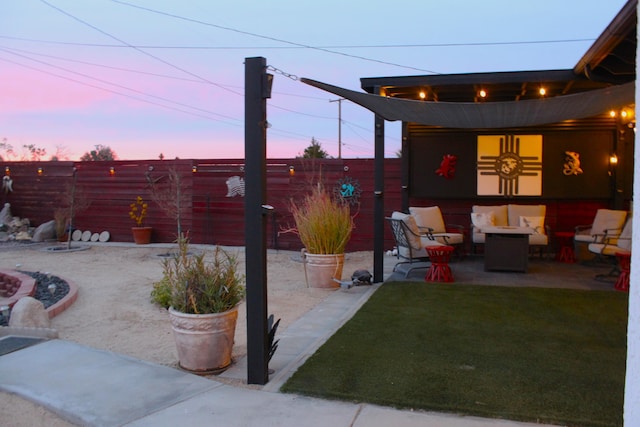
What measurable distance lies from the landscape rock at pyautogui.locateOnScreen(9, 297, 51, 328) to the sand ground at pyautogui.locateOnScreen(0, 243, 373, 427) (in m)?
0.22

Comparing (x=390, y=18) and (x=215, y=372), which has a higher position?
(x=390, y=18)

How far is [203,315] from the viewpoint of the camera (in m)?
3.08

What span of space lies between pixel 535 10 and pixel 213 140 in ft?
35.5

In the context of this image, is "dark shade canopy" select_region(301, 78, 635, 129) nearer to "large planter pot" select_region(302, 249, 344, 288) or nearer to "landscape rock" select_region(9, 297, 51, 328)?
"large planter pot" select_region(302, 249, 344, 288)

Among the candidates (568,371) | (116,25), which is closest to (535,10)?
(116,25)

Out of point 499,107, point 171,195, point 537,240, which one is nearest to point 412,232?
point 499,107

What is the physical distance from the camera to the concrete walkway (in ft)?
7.82

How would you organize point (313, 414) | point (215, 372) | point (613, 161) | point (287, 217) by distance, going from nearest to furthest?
point (313, 414), point (215, 372), point (613, 161), point (287, 217)

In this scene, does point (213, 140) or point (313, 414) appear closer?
point (313, 414)

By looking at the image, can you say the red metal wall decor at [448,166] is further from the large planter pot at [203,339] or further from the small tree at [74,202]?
the small tree at [74,202]

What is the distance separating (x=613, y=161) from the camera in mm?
7938

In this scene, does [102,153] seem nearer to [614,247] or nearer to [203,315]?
[614,247]

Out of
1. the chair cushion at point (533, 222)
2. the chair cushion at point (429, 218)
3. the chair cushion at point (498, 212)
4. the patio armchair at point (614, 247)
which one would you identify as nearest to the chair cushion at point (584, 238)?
the patio armchair at point (614, 247)

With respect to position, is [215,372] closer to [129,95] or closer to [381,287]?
[381,287]
